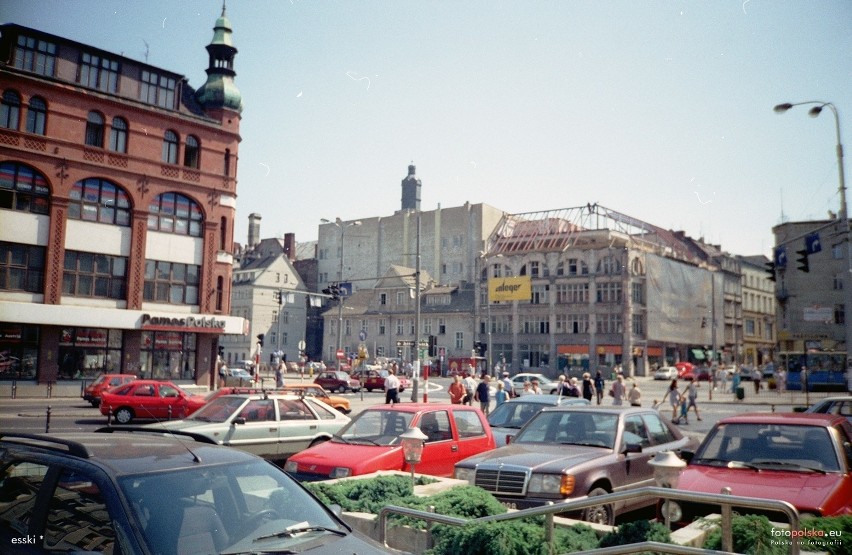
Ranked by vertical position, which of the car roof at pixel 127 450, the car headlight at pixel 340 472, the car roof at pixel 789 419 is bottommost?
the car headlight at pixel 340 472

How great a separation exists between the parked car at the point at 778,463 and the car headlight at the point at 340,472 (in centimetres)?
442

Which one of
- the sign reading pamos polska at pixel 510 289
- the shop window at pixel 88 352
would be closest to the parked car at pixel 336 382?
the shop window at pixel 88 352

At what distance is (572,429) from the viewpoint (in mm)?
9352

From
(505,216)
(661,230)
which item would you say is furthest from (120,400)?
(661,230)

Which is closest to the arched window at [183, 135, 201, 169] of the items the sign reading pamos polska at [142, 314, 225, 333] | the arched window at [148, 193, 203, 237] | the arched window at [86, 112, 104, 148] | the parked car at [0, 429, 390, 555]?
the arched window at [148, 193, 203, 237]

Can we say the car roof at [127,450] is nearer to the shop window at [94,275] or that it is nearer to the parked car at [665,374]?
the shop window at [94,275]

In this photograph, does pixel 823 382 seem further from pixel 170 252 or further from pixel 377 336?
pixel 377 336

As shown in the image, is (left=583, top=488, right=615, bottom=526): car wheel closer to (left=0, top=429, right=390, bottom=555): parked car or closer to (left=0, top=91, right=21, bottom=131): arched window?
(left=0, top=429, right=390, bottom=555): parked car

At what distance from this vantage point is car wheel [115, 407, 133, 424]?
21.9 meters

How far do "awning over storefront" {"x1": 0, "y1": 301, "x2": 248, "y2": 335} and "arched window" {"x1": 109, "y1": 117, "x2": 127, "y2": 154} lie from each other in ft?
29.3

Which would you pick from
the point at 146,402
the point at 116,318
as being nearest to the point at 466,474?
the point at 146,402

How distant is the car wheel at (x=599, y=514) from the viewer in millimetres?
7750

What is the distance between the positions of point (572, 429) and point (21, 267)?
105 ft

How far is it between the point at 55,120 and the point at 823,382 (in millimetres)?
51799
